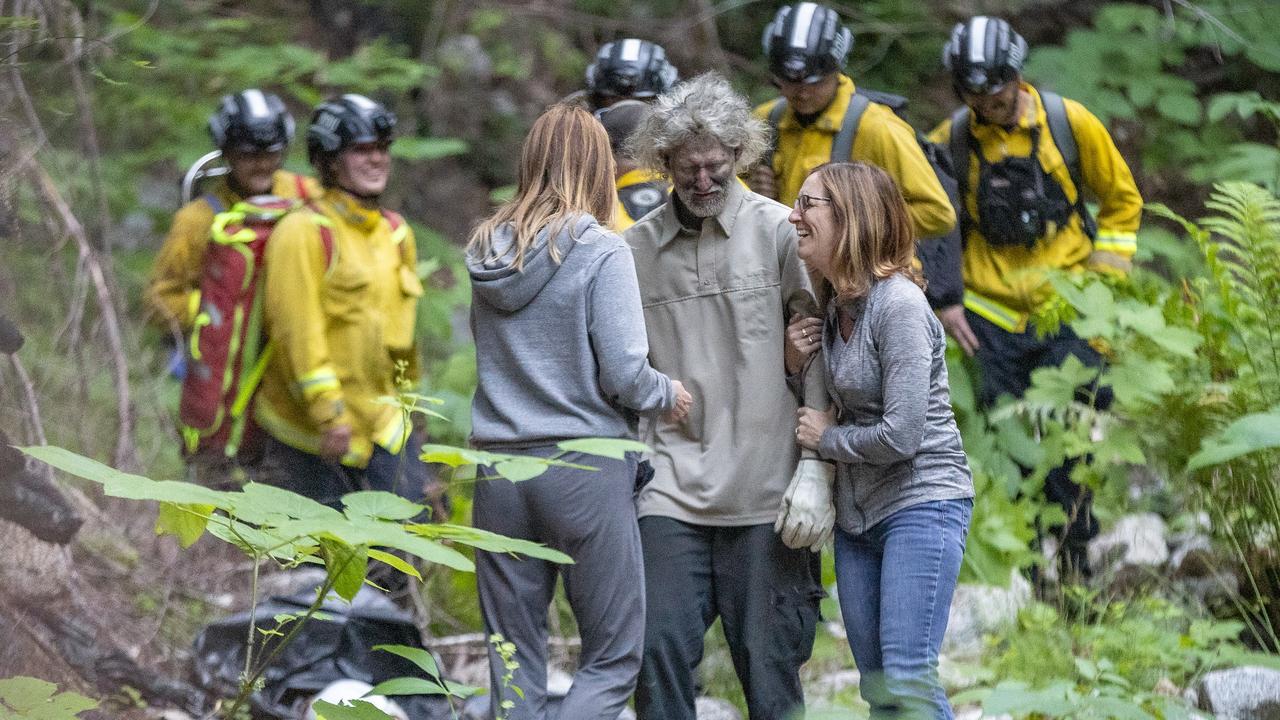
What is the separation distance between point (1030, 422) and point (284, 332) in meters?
3.39

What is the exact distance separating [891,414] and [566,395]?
938 mm

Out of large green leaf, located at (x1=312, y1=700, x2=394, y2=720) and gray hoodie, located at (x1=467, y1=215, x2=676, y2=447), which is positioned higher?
gray hoodie, located at (x1=467, y1=215, x2=676, y2=447)

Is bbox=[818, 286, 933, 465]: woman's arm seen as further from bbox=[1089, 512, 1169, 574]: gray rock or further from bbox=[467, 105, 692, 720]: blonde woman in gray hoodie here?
bbox=[1089, 512, 1169, 574]: gray rock

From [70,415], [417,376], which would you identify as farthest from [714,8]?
[70,415]

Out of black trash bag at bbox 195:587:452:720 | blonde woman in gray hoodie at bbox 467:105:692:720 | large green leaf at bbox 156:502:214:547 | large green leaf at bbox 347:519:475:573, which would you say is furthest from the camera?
black trash bag at bbox 195:587:452:720

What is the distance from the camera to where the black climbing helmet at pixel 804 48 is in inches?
217

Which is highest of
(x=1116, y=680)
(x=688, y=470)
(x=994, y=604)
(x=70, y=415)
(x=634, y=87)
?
(x=634, y=87)

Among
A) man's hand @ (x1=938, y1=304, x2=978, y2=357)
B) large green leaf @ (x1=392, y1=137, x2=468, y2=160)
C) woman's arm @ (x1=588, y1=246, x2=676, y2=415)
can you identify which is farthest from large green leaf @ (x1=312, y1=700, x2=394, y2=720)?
large green leaf @ (x1=392, y1=137, x2=468, y2=160)

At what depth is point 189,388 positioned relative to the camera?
5613mm

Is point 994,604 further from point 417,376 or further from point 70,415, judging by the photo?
point 70,415

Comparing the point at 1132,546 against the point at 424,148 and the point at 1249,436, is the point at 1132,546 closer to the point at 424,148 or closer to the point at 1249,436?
the point at 1249,436

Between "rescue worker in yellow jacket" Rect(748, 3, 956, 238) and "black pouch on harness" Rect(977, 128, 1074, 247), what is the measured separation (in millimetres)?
628

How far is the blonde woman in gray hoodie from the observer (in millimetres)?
4035

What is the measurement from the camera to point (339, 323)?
18.1ft
